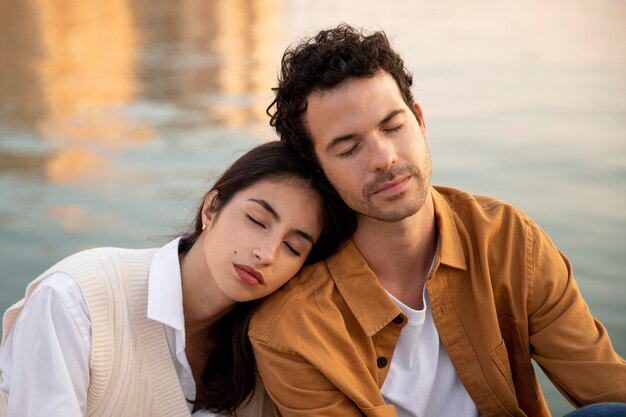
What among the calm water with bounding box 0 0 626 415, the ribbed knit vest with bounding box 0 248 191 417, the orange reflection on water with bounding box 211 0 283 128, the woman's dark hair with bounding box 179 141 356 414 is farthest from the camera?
the orange reflection on water with bounding box 211 0 283 128

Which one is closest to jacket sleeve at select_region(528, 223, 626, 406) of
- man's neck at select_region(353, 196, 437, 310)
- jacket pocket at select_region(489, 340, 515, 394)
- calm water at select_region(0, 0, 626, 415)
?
jacket pocket at select_region(489, 340, 515, 394)

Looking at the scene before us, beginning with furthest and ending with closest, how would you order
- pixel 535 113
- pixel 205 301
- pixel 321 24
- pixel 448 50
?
pixel 321 24, pixel 448 50, pixel 535 113, pixel 205 301

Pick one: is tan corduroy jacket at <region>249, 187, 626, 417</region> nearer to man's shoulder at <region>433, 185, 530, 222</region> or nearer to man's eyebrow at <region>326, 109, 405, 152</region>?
man's shoulder at <region>433, 185, 530, 222</region>

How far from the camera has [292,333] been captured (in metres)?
2.97

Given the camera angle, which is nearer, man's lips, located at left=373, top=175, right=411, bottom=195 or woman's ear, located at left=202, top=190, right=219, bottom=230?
man's lips, located at left=373, top=175, right=411, bottom=195

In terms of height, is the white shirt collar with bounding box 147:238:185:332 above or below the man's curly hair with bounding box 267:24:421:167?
below

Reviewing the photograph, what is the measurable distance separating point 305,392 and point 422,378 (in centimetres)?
41

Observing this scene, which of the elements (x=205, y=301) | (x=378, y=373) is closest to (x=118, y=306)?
(x=205, y=301)

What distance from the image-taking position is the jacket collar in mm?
3076

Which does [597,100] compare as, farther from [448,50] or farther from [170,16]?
[170,16]

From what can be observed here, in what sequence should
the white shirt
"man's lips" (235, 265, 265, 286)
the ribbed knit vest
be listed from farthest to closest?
"man's lips" (235, 265, 265, 286) → the ribbed knit vest → the white shirt

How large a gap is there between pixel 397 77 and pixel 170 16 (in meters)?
14.6

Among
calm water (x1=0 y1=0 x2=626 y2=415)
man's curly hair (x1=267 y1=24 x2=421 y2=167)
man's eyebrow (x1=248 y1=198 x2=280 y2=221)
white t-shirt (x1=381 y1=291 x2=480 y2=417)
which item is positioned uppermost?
man's curly hair (x1=267 y1=24 x2=421 y2=167)

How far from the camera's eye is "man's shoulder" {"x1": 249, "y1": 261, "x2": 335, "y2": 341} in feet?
9.92
